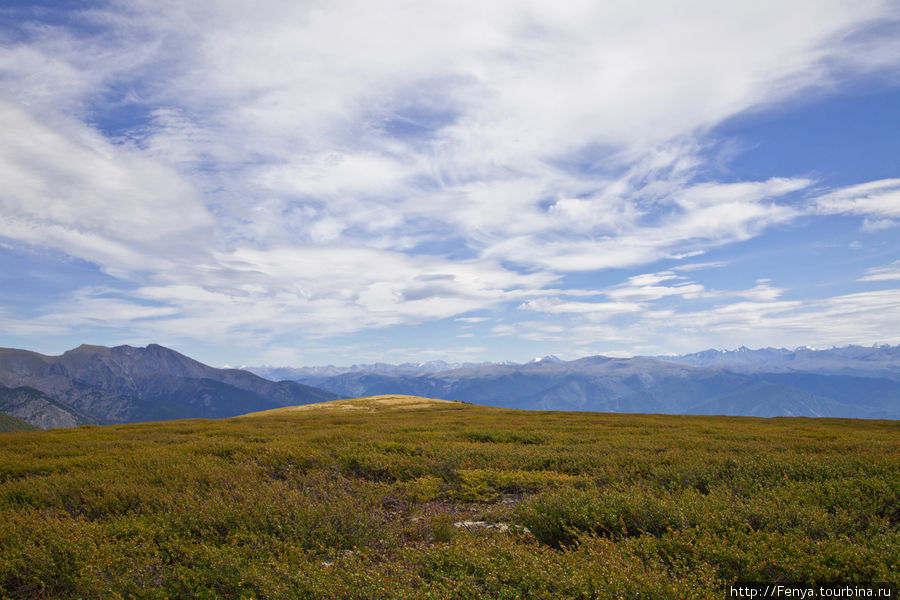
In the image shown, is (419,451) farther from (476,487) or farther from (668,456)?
(668,456)

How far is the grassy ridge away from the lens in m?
5.64

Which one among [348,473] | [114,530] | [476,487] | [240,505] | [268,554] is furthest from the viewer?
[348,473]

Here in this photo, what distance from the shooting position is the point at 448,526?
812cm

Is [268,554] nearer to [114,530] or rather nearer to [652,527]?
[114,530]

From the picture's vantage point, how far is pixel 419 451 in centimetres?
1584

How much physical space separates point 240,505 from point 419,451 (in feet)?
26.2

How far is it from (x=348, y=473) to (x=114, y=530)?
6.34 m

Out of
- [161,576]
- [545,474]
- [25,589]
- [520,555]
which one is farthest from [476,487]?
[25,589]

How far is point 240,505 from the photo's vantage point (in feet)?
28.4

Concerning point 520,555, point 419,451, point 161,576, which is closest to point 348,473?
point 419,451

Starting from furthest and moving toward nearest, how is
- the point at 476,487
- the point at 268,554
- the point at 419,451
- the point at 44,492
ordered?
the point at 419,451 < the point at 476,487 < the point at 44,492 < the point at 268,554

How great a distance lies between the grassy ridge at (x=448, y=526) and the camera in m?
5.64

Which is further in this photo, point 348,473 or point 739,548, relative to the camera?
point 348,473

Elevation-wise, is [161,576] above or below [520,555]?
below
